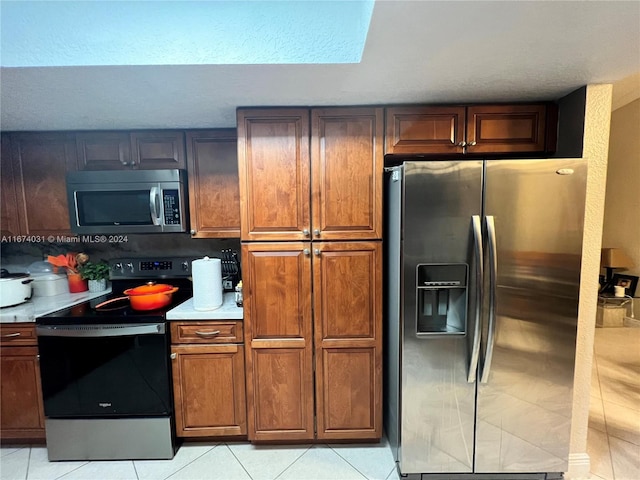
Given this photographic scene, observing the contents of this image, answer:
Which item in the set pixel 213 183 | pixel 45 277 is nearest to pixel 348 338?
pixel 213 183

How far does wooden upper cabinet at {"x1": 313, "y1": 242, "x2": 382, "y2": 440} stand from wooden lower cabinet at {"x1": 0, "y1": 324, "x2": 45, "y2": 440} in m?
1.73

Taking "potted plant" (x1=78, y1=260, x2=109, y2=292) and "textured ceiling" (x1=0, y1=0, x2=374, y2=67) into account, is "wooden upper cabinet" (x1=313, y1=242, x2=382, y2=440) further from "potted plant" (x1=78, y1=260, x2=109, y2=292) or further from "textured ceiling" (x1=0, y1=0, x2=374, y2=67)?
"potted plant" (x1=78, y1=260, x2=109, y2=292)

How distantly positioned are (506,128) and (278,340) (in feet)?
5.93

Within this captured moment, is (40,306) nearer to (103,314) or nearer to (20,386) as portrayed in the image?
(20,386)

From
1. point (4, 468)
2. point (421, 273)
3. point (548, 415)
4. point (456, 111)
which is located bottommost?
point (4, 468)

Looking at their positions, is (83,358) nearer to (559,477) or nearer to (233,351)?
(233,351)

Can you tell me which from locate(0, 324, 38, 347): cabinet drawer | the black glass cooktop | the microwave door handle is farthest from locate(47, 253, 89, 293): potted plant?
the microwave door handle

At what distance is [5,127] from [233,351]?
82.8 inches

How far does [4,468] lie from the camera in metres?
1.73

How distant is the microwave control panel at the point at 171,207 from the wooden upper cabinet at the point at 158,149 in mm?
213

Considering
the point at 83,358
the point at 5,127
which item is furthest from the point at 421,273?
the point at 5,127

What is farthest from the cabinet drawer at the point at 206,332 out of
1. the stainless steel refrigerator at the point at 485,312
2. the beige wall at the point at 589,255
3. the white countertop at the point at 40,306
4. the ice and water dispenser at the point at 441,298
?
the beige wall at the point at 589,255

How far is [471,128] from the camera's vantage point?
1.69m

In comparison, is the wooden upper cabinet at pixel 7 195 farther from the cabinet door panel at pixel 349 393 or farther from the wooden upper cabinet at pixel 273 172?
the cabinet door panel at pixel 349 393
